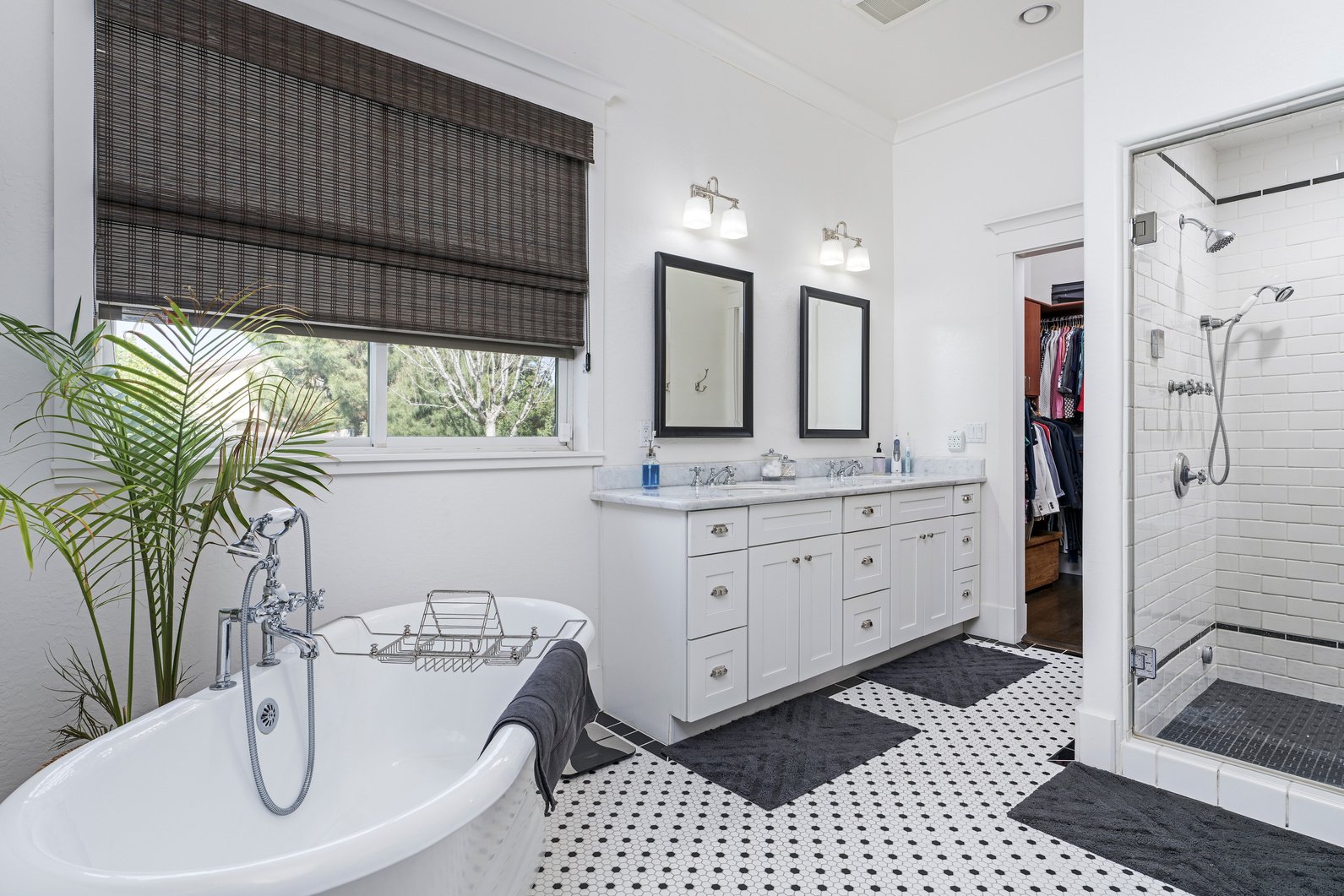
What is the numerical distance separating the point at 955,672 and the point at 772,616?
3.74 ft

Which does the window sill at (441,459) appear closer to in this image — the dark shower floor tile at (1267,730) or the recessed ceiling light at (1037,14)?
the dark shower floor tile at (1267,730)

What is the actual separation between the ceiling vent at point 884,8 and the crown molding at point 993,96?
93 cm

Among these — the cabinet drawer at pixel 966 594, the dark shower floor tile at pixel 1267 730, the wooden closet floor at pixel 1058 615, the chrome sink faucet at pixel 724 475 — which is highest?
the chrome sink faucet at pixel 724 475

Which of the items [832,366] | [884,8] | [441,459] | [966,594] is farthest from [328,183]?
[966,594]

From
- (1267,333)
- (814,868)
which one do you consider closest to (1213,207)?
(1267,333)

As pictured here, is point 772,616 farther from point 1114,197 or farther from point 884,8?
point 884,8

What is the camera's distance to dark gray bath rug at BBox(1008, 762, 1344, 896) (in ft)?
5.77

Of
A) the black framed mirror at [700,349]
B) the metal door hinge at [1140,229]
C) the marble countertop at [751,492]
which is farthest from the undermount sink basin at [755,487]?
the metal door hinge at [1140,229]

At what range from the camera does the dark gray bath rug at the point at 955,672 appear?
3057 millimetres

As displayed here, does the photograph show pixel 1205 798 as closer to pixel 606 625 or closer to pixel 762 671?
pixel 762 671

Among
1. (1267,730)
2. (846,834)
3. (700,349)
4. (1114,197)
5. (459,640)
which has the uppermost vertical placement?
(1114,197)

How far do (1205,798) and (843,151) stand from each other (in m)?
3.38

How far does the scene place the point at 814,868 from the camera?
1824mm

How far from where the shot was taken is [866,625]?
319 cm
